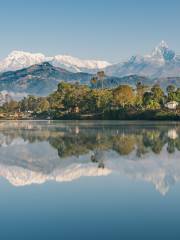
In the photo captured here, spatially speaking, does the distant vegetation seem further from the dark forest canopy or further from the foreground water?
the foreground water

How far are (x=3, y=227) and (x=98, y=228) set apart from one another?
Answer: 8.44ft

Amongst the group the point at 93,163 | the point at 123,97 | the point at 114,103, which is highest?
the point at 123,97

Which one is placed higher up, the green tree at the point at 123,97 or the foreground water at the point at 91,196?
the green tree at the point at 123,97

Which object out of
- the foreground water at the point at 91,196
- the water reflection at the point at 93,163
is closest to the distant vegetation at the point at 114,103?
the water reflection at the point at 93,163

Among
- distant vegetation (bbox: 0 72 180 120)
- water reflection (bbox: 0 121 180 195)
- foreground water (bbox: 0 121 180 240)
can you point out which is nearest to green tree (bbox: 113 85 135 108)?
distant vegetation (bbox: 0 72 180 120)

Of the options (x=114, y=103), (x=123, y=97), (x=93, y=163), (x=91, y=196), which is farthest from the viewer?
(x=114, y=103)

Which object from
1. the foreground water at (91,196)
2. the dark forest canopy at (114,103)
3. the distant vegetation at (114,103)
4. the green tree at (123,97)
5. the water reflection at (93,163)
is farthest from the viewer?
the green tree at (123,97)

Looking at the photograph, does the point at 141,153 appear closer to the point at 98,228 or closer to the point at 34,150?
the point at 34,150

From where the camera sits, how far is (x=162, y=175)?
23391mm

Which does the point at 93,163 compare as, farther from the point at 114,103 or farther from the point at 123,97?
the point at 114,103

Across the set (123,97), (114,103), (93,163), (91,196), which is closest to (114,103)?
(114,103)

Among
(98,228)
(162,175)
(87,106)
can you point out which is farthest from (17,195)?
(87,106)

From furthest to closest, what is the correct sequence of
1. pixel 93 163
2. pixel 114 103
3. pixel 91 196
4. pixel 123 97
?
pixel 114 103
pixel 123 97
pixel 93 163
pixel 91 196

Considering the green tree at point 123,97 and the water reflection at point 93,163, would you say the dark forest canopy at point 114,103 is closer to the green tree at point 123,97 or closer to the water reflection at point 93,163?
the green tree at point 123,97
